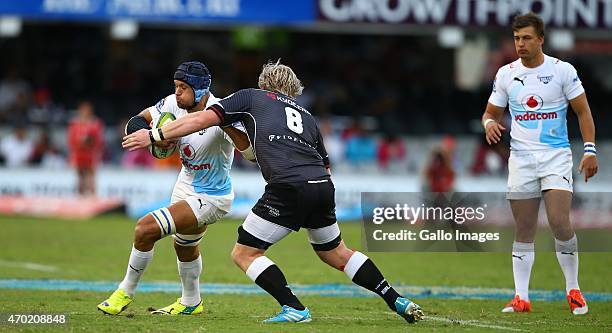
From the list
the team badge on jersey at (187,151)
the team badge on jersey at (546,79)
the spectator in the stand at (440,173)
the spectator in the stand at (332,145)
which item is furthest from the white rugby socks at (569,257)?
the spectator in the stand at (332,145)

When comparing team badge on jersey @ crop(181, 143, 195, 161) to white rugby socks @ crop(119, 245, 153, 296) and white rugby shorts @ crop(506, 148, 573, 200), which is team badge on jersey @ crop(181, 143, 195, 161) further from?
white rugby shorts @ crop(506, 148, 573, 200)

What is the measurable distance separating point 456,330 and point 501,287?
4191 millimetres

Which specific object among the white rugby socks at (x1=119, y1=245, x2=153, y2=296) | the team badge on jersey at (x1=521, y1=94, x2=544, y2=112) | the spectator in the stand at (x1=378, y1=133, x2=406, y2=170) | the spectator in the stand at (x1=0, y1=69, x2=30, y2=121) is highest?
the team badge on jersey at (x1=521, y1=94, x2=544, y2=112)

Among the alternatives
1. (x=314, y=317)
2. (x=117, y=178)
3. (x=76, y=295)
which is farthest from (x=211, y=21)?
(x=314, y=317)

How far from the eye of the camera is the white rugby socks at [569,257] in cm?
991

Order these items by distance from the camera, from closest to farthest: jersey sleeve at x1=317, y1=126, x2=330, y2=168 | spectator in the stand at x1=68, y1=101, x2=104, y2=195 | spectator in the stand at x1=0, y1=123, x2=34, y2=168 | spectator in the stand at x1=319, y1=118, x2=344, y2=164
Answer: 1. jersey sleeve at x1=317, y1=126, x2=330, y2=168
2. spectator in the stand at x1=68, y1=101, x2=104, y2=195
3. spectator in the stand at x1=0, y1=123, x2=34, y2=168
4. spectator in the stand at x1=319, y1=118, x2=344, y2=164

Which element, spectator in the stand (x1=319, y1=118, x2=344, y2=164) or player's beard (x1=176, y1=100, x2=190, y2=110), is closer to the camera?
player's beard (x1=176, y1=100, x2=190, y2=110)

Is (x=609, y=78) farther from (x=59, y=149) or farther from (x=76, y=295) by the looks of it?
(x=76, y=295)

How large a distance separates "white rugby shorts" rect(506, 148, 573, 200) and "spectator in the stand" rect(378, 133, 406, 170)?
46.6 ft

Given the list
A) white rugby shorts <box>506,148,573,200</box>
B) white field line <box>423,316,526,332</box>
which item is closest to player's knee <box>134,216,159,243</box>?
white field line <box>423,316,526,332</box>

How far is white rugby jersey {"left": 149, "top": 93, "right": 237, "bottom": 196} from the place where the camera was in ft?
30.9

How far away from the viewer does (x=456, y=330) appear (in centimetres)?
861

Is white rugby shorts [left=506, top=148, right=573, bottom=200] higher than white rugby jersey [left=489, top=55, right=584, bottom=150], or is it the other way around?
white rugby jersey [left=489, top=55, right=584, bottom=150]

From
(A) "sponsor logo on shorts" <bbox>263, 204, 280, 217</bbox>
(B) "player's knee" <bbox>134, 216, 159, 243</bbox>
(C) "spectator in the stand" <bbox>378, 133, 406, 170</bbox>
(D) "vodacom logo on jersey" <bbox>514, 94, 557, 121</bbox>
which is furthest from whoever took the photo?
(C) "spectator in the stand" <bbox>378, 133, 406, 170</bbox>
